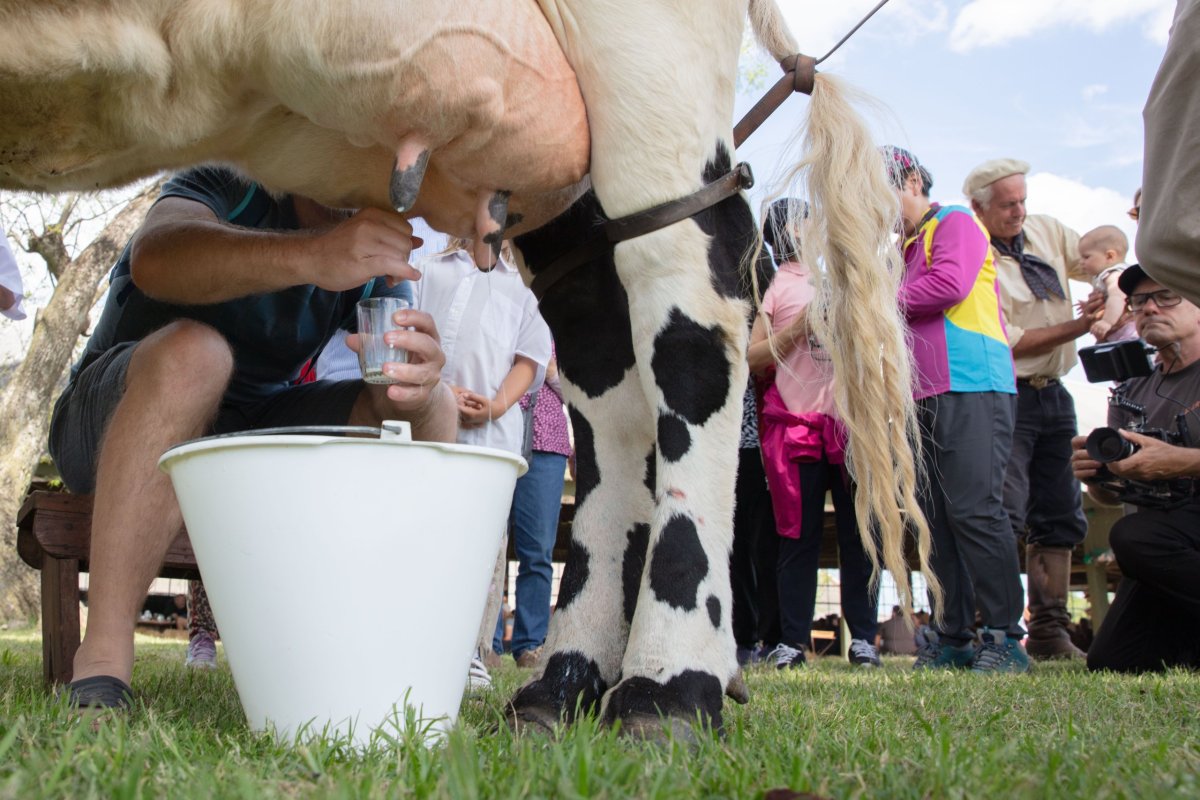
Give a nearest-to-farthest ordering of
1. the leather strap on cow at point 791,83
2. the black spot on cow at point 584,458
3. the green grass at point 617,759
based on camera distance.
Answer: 1. the green grass at point 617,759
2. the black spot on cow at point 584,458
3. the leather strap on cow at point 791,83

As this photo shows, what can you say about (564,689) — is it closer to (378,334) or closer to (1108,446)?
(378,334)

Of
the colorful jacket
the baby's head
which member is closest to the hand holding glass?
the colorful jacket

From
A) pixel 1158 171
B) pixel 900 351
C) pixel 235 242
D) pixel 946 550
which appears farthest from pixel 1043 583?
pixel 235 242

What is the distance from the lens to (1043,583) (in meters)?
4.83

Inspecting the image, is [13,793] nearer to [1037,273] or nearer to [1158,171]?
[1158,171]

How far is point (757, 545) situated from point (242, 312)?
298cm

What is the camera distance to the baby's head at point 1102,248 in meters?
5.19

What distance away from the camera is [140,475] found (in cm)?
198

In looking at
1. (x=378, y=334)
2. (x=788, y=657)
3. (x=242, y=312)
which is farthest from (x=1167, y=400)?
(x=242, y=312)

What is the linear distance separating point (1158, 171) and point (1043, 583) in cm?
355

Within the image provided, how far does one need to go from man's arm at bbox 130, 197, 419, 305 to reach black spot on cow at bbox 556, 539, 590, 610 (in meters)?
0.58

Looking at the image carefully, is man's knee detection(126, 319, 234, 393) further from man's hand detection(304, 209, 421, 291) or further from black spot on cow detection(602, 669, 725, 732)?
black spot on cow detection(602, 669, 725, 732)

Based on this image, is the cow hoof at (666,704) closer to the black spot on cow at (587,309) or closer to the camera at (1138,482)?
the black spot on cow at (587,309)

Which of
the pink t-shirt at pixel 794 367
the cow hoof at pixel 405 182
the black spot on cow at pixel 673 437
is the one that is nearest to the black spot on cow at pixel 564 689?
the black spot on cow at pixel 673 437
